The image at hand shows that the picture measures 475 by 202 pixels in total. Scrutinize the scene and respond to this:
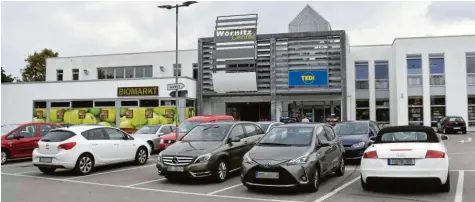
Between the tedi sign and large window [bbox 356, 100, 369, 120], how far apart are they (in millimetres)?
10513

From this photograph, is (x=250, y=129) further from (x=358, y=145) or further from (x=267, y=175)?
(x=267, y=175)

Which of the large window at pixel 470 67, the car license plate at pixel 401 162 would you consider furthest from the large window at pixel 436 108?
the car license plate at pixel 401 162

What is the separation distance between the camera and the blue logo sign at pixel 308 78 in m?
31.5

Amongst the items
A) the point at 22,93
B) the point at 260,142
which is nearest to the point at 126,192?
the point at 260,142

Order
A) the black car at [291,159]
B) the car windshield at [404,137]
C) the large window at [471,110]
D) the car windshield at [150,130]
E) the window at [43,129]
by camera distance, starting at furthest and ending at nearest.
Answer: the large window at [471,110] → the car windshield at [150,130] → the window at [43,129] → the car windshield at [404,137] → the black car at [291,159]

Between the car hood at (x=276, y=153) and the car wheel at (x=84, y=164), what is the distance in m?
5.46

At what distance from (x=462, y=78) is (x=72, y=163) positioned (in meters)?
30.0

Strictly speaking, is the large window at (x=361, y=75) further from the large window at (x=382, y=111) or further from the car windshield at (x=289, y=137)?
the car windshield at (x=289, y=137)

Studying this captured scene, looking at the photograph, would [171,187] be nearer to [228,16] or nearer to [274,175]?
[274,175]

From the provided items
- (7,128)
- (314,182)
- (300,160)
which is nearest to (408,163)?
(314,182)

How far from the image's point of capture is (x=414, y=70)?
3381 centimetres

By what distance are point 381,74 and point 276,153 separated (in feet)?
93.5

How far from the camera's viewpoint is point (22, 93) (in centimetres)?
3494

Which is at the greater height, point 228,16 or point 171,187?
point 228,16
